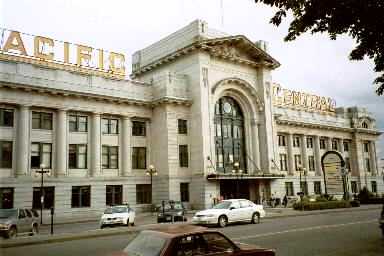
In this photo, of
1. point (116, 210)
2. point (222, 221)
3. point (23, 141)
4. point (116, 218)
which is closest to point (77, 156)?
point (23, 141)

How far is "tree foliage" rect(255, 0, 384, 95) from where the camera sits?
961cm

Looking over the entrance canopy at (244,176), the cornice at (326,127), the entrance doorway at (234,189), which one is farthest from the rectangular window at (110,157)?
the cornice at (326,127)

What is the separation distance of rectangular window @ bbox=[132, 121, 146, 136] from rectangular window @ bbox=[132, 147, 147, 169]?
5.63 ft

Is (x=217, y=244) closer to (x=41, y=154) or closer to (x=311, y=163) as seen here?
(x=41, y=154)

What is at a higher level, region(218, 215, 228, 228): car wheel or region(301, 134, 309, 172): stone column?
region(301, 134, 309, 172): stone column

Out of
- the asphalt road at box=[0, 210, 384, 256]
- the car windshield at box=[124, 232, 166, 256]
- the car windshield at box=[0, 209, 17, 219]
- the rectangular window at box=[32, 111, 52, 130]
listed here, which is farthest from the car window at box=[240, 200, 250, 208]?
the rectangular window at box=[32, 111, 52, 130]

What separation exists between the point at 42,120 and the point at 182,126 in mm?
15476

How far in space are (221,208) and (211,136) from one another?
68.5 feet

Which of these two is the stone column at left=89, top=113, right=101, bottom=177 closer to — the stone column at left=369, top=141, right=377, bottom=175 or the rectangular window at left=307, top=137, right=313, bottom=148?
the rectangular window at left=307, top=137, right=313, bottom=148

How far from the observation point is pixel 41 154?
123 feet

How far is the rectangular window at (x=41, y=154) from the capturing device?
122 ft

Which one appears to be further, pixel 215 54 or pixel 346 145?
pixel 346 145

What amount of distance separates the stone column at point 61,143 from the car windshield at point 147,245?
31775mm

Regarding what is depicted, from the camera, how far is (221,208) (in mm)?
25109
